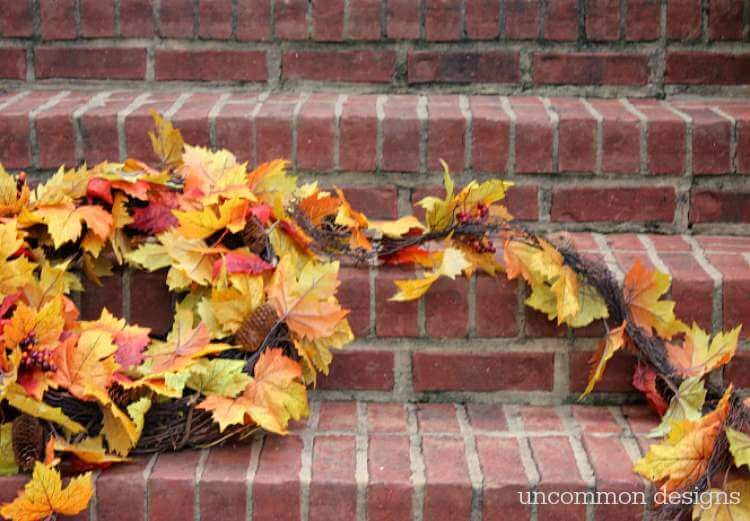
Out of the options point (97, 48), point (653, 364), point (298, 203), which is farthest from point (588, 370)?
point (97, 48)

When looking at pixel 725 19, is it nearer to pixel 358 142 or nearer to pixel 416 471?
pixel 358 142

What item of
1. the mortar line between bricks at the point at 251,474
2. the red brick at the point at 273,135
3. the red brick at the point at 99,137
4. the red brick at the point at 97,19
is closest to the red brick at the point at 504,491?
the mortar line between bricks at the point at 251,474

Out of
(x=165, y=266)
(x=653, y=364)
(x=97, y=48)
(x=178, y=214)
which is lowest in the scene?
(x=653, y=364)

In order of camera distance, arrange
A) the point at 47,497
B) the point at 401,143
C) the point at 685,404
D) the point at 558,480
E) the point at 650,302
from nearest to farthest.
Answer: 1. the point at 47,497
2. the point at 558,480
3. the point at 685,404
4. the point at 650,302
5. the point at 401,143

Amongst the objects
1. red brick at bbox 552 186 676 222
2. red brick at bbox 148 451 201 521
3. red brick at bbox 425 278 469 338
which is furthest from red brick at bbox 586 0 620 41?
red brick at bbox 148 451 201 521

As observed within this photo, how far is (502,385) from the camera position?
1.78 metres

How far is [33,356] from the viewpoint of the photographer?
4.74ft

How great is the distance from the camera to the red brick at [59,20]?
2252 millimetres

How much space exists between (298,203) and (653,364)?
2.24ft

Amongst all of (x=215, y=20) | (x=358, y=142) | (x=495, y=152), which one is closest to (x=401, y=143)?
(x=358, y=142)

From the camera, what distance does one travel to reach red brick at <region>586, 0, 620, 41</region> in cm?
221

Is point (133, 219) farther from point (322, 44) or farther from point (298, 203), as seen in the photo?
point (322, 44)

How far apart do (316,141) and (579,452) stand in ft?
2.68

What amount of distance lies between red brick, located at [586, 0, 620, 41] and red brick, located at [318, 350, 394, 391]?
933mm
